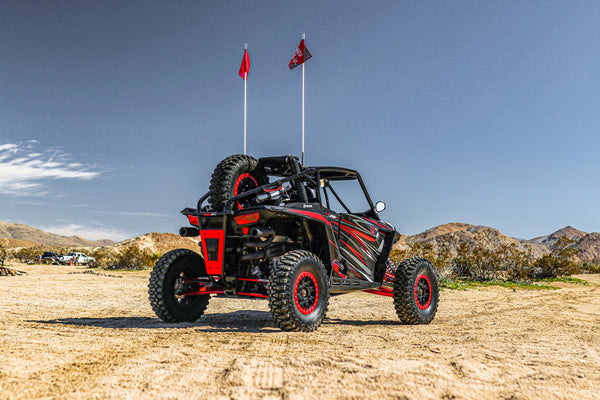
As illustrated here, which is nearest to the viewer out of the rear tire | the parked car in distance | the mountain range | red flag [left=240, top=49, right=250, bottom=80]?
the rear tire

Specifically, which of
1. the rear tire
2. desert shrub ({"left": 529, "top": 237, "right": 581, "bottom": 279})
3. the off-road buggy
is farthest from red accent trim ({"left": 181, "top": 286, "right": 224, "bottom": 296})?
desert shrub ({"left": 529, "top": 237, "right": 581, "bottom": 279})

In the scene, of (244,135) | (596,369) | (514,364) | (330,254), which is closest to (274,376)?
(514,364)

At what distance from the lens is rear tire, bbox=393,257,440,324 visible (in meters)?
7.33

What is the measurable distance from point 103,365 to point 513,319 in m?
6.92

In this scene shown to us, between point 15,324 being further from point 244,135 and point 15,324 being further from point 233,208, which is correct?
point 244,135

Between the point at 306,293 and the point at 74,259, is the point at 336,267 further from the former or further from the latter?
the point at 74,259

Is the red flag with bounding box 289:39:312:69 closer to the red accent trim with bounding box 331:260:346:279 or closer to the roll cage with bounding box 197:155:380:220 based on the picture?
the roll cage with bounding box 197:155:380:220

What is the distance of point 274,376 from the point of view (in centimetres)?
318

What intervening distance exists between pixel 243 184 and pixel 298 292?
1844 mm

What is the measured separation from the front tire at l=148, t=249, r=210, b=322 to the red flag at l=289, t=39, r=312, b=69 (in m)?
7.12

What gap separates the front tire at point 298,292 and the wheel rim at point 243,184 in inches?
52.1

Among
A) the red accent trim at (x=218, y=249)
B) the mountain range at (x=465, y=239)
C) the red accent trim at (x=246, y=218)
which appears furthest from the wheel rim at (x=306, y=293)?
the mountain range at (x=465, y=239)

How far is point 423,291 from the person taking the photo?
314 inches

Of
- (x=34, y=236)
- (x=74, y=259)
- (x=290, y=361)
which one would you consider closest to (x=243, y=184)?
(x=290, y=361)
